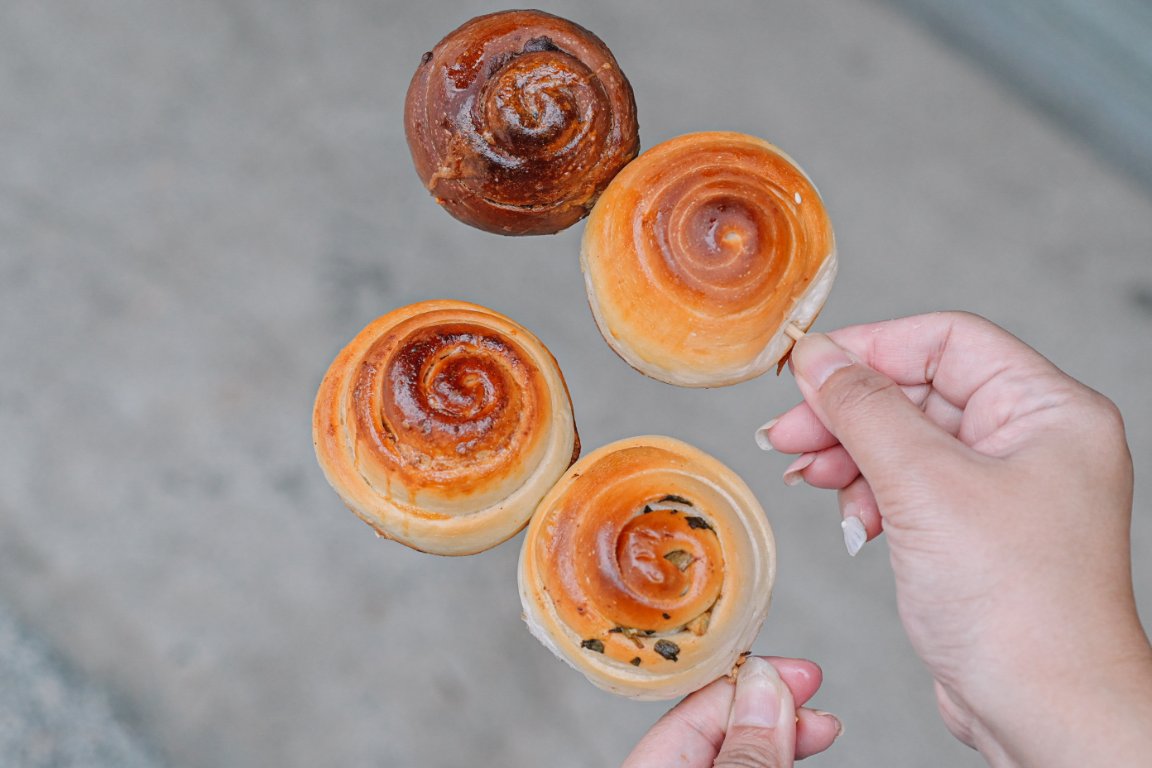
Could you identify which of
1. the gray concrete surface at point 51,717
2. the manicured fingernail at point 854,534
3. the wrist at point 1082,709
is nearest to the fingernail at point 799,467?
the manicured fingernail at point 854,534

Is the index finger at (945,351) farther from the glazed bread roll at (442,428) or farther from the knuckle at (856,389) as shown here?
the glazed bread roll at (442,428)

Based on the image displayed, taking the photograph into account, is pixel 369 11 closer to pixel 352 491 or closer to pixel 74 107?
pixel 74 107

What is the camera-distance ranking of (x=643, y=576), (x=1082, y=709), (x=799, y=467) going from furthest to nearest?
(x=799, y=467), (x=643, y=576), (x=1082, y=709)

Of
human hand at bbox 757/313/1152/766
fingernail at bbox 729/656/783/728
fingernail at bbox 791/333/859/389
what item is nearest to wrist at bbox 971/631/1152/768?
human hand at bbox 757/313/1152/766

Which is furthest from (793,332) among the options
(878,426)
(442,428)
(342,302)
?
(342,302)

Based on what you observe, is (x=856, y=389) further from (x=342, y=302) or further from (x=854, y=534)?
(x=342, y=302)

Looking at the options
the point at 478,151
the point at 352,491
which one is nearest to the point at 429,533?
the point at 352,491
